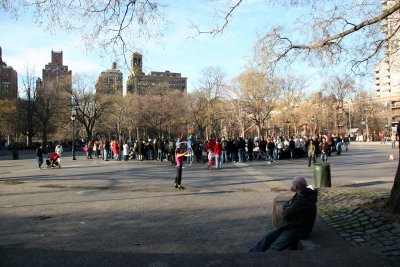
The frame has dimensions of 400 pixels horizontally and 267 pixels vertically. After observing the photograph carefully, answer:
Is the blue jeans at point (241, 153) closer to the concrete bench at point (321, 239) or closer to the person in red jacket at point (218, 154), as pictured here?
the person in red jacket at point (218, 154)

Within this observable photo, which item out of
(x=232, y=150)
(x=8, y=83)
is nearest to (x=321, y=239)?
(x=232, y=150)

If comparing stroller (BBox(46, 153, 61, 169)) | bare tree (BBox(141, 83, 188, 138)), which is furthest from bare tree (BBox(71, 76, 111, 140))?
stroller (BBox(46, 153, 61, 169))

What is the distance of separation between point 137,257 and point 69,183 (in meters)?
11.9

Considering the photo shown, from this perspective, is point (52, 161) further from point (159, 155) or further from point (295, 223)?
point (295, 223)

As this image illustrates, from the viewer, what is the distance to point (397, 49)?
11.8m

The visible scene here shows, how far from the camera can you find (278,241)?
5.30m

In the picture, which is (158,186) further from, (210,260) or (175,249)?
(210,260)

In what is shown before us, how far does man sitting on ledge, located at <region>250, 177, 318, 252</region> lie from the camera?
532 centimetres

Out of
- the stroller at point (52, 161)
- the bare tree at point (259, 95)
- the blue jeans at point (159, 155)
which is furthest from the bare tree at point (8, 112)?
the stroller at point (52, 161)

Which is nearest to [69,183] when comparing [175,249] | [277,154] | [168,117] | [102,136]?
[175,249]

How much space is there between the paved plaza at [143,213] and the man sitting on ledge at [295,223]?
0.53 m

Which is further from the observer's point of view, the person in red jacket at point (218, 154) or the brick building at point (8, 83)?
the brick building at point (8, 83)

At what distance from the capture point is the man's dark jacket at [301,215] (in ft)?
17.9

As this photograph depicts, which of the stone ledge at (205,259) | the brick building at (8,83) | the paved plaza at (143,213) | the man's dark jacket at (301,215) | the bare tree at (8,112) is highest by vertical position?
the brick building at (8,83)
